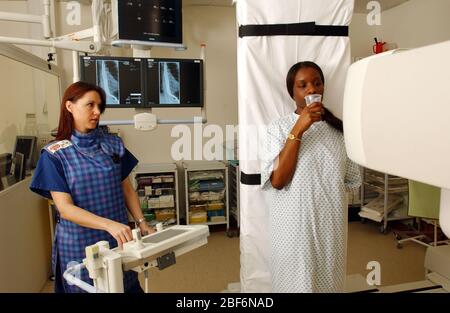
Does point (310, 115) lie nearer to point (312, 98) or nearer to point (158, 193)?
point (312, 98)

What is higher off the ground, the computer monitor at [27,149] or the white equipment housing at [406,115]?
the white equipment housing at [406,115]

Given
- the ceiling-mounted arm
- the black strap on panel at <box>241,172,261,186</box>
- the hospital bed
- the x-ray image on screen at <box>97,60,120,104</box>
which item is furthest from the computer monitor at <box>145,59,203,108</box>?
the hospital bed

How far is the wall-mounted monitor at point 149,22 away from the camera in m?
1.71

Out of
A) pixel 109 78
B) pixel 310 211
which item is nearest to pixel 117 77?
pixel 109 78

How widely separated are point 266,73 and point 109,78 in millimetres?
752

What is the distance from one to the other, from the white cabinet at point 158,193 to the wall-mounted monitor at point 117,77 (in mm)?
2015

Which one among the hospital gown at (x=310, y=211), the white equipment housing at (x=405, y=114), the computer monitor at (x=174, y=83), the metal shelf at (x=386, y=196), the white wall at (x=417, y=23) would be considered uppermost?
the white wall at (x=417, y=23)

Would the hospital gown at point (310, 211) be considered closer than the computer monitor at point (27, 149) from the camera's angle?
Yes

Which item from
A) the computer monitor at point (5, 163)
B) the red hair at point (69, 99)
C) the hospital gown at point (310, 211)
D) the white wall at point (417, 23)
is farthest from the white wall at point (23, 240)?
the white wall at point (417, 23)

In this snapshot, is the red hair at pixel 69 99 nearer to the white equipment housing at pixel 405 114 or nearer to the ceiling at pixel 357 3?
the white equipment housing at pixel 405 114

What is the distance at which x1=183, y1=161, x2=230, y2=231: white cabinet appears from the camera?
3699 millimetres

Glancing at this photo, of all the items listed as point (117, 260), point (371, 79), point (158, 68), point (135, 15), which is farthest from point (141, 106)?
point (371, 79)

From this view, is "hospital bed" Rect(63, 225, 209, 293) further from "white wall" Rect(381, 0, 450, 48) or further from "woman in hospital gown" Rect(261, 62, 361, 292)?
"white wall" Rect(381, 0, 450, 48)

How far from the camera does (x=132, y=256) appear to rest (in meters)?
0.91
